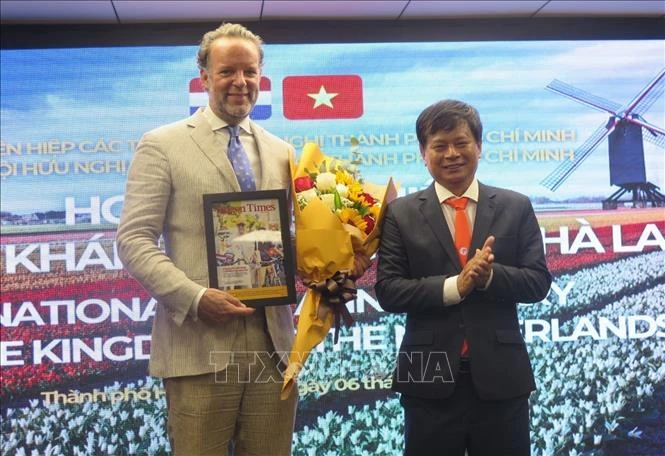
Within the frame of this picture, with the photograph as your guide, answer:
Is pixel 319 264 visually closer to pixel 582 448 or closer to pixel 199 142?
pixel 199 142

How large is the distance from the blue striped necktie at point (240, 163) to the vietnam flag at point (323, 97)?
1.94 m

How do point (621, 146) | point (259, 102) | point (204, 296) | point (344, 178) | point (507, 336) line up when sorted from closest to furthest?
1. point (204, 296)
2. point (507, 336)
3. point (344, 178)
4. point (259, 102)
5. point (621, 146)

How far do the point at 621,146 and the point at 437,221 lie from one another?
8.03 feet

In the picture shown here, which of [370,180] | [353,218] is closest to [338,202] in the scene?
[353,218]

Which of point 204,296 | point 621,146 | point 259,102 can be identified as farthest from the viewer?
point 621,146

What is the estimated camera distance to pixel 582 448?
4.43 m

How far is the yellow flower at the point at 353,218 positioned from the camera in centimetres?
243

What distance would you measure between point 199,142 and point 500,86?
8.08 ft

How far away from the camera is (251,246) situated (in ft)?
7.80

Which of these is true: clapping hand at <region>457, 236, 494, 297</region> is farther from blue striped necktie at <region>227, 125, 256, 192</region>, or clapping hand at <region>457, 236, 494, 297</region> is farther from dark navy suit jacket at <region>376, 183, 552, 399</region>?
blue striped necktie at <region>227, 125, 256, 192</region>

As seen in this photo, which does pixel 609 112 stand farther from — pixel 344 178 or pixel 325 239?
pixel 325 239

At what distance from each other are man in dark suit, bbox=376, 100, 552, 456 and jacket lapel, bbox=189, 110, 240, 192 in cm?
48

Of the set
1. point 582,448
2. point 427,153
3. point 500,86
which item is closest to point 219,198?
point 427,153

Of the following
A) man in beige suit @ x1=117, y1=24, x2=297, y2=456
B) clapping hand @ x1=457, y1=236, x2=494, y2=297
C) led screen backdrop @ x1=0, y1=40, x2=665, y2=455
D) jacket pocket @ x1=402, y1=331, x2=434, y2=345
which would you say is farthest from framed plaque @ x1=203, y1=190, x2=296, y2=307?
led screen backdrop @ x1=0, y1=40, x2=665, y2=455
